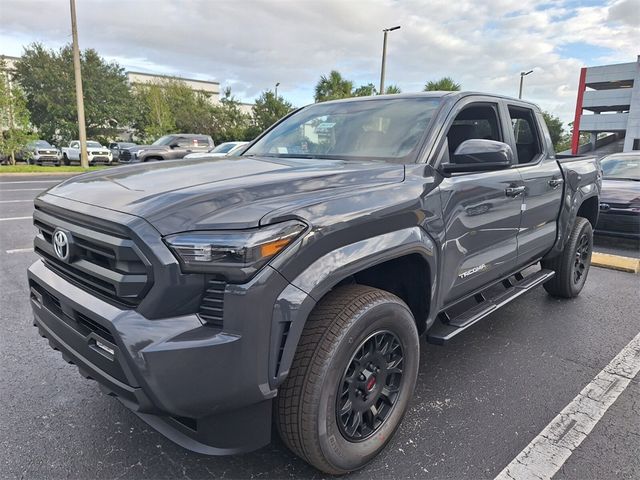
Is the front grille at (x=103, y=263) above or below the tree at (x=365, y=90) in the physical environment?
below

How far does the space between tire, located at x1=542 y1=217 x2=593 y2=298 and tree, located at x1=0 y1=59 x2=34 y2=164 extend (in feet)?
70.1

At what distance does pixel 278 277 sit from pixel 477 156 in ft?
4.81

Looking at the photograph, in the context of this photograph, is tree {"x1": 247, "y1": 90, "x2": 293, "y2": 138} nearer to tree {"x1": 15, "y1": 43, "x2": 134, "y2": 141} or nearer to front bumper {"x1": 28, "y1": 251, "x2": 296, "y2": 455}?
tree {"x1": 15, "y1": 43, "x2": 134, "y2": 141}

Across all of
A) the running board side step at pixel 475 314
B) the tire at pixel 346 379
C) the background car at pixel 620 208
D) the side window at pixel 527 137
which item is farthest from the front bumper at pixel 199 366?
the background car at pixel 620 208

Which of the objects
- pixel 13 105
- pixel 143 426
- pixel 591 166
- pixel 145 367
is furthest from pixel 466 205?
pixel 13 105

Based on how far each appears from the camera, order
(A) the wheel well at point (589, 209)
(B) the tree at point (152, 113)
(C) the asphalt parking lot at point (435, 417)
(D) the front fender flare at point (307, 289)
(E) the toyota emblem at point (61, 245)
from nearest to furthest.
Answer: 1. (D) the front fender flare at point (307, 289)
2. (E) the toyota emblem at point (61, 245)
3. (C) the asphalt parking lot at point (435, 417)
4. (A) the wheel well at point (589, 209)
5. (B) the tree at point (152, 113)

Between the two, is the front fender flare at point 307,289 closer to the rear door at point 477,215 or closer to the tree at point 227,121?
the rear door at point 477,215

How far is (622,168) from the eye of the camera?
8258 mm

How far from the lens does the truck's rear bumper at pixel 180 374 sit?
1.63 metres

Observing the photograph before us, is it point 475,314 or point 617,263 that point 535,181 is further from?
point 617,263

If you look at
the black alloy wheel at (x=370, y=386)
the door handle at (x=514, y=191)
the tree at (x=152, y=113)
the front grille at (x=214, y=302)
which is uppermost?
the tree at (x=152, y=113)

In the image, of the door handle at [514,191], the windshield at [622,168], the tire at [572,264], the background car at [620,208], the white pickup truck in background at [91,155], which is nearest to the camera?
the door handle at [514,191]

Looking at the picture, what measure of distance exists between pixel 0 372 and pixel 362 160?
274 cm

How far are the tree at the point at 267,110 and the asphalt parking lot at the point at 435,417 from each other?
37023mm
